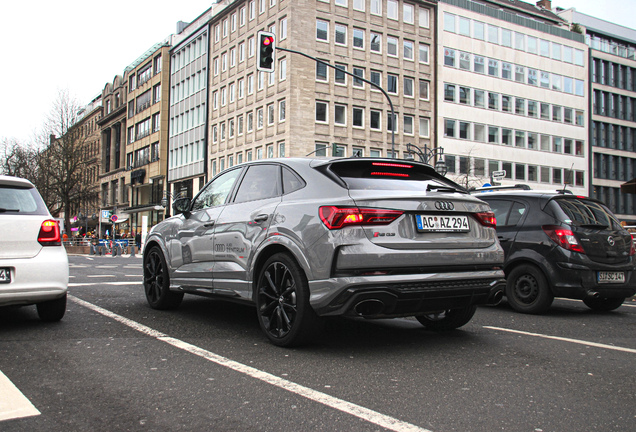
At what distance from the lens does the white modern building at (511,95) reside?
5212 centimetres

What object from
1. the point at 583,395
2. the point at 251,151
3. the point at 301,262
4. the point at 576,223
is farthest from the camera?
the point at 251,151

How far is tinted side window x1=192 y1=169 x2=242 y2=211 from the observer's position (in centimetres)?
631

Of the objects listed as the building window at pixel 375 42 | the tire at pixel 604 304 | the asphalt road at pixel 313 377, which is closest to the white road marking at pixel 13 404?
the asphalt road at pixel 313 377

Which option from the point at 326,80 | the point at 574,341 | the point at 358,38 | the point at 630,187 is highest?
the point at 358,38

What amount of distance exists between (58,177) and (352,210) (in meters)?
52.2

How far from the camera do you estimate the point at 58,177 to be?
51406 millimetres

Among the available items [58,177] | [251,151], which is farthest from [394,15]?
[58,177]

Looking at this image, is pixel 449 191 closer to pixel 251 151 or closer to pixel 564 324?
pixel 564 324

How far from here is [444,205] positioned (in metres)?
4.91

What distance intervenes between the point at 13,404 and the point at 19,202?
318 cm

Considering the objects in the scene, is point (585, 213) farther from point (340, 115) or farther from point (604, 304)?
point (340, 115)

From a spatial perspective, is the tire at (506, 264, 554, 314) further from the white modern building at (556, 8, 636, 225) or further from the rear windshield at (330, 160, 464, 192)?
the white modern building at (556, 8, 636, 225)

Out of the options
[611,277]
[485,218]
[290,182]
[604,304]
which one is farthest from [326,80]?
[485,218]

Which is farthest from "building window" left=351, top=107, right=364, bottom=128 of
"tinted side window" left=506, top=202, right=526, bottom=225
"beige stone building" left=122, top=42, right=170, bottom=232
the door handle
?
the door handle
